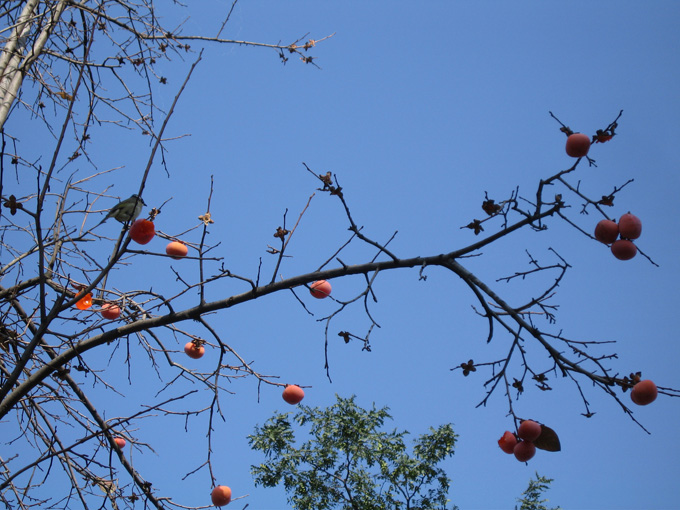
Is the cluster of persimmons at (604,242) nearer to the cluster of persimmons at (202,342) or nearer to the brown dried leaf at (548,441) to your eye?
the brown dried leaf at (548,441)

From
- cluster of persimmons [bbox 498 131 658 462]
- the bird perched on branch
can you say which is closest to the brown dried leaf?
cluster of persimmons [bbox 498 131 658 462]

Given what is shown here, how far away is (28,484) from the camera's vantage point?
2.95 metres

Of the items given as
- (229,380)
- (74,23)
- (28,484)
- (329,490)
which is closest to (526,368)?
(229,380)

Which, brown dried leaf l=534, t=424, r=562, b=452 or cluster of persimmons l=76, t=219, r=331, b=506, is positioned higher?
cluster of persimmons l=76, t=219, r=331, b=506

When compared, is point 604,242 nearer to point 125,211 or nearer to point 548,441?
point 548,441

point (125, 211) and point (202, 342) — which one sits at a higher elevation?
point (125, 211)

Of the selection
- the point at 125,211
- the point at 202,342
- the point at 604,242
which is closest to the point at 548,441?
the point at 604,242

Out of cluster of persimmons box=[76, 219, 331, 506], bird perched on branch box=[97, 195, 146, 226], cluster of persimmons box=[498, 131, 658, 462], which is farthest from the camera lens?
cluster of persimmons box=[76, 219, 331, 506]

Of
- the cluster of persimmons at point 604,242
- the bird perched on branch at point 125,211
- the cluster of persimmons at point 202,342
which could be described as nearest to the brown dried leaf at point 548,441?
the cluster of persimmons at point 604,242

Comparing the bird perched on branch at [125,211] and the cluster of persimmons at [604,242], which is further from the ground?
the bird perched on branch at [125,211]

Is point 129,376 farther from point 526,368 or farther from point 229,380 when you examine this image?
point 526,368

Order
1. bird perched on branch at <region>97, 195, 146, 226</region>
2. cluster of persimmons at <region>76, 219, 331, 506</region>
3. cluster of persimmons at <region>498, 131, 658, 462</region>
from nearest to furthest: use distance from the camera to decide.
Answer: cluster of persimmons at <region>498, 131, 658, 462</region> < bird perched on branch at <region>97, 195, 146, 226</region> < cluster of persimmons at <region>76, 219, 331, 506</region>

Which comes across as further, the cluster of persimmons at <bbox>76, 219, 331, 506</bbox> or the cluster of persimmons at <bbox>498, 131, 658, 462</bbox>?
the cluster of persimmons at <bbox>76, 219, 331, 506</bbox>

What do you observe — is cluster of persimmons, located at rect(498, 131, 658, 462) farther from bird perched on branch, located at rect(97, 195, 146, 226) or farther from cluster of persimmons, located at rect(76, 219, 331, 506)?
bird perched on branch, located at rect(97, 195, 146, 226)
